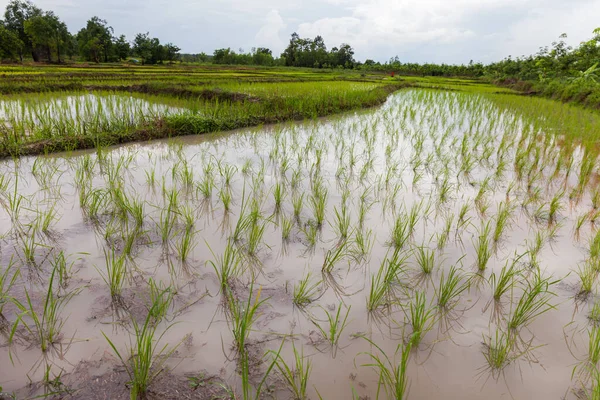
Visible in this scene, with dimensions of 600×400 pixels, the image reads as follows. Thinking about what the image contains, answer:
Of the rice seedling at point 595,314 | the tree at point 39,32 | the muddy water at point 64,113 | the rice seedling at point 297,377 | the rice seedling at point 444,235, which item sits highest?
the tree at point 39,32

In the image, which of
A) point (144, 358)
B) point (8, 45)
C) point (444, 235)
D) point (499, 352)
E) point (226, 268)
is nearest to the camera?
point (144, 358)

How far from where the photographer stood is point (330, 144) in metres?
5.29

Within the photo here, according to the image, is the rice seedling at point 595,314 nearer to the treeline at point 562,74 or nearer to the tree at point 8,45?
the treeline at point 562,74

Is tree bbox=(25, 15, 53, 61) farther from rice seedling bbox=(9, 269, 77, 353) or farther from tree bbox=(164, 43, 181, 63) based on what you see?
rice seedling bbox=(9, 269, 77, 353)

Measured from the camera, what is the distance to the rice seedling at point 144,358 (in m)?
1.23

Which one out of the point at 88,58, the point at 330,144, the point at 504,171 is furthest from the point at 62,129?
the point at 88,58

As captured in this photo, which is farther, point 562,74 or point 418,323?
point 562,74

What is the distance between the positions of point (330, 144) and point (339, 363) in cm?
418

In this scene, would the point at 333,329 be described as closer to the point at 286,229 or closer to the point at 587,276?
the point at 286,229

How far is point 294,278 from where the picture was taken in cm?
204

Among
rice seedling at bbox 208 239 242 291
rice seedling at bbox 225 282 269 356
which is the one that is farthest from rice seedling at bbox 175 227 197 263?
rice seedling at bbox 225 282 269 356

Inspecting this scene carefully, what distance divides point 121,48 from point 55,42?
590cm

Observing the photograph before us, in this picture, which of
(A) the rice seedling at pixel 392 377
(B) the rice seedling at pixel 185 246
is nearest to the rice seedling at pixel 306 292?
(A) the rice seedling at pixel 392 377

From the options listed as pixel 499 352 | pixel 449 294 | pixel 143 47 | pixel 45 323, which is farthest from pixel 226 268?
pixel 143 47
